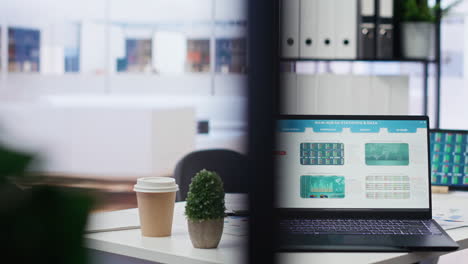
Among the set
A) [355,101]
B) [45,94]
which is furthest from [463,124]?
[45,94]

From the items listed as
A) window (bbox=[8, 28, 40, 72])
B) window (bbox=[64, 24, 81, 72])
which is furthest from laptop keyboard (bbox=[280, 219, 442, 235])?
window (bbox=[8, 28, 40, 72])

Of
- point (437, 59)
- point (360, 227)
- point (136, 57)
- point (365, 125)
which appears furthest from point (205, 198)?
point (136, 57)

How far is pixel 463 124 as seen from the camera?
4676 millimetres

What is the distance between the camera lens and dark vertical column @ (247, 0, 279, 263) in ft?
1.03

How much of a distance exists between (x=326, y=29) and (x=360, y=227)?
58.8 inches

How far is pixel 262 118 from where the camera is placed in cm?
32

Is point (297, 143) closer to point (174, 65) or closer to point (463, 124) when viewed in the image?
point (463, 124)

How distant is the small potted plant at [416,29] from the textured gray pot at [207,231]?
2.12 m

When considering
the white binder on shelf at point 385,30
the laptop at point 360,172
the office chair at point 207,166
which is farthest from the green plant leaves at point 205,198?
the white binder on shelf at point 385,30

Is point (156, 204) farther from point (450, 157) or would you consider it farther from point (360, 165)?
point (450, 157)

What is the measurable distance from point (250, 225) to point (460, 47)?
5178 millimetres

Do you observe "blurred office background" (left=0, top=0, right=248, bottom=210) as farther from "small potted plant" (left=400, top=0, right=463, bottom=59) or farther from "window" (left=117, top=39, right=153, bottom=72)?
"small potted plant" (left=400, top=0, right=463, bottom=59)

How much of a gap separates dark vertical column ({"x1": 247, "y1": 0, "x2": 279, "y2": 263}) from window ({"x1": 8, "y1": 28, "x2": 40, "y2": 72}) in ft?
22.4

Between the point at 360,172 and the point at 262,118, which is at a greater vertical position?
the point at 262,118
